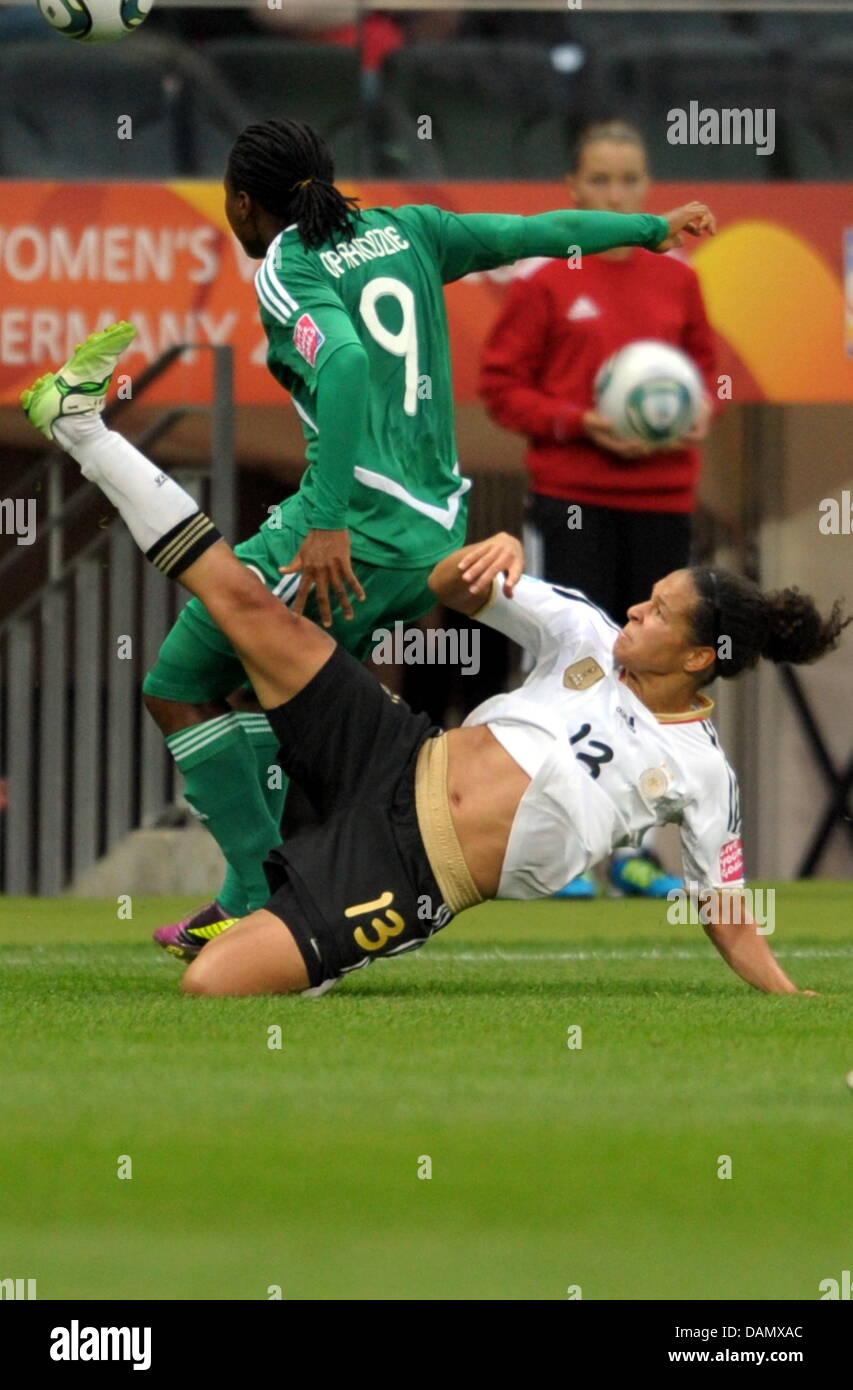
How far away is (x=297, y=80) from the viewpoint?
11.2m

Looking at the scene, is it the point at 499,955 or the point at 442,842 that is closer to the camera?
the point at 442,842

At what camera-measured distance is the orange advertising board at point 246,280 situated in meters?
10.0

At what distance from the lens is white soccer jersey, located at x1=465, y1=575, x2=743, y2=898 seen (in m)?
4.78

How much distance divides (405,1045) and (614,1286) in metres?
1.44

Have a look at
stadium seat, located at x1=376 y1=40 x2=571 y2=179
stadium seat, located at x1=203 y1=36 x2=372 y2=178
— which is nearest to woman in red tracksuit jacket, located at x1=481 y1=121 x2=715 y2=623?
stadium seat, located at x1=376 y1=40 x2=571 y2=179

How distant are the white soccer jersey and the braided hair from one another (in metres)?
0.93

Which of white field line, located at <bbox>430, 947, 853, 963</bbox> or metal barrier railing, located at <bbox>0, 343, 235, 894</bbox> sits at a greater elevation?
metal barrier railing, located at <bbox>0, 343, 235, 894</bbox>

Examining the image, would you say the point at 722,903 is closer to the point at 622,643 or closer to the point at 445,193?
the point at 622,643

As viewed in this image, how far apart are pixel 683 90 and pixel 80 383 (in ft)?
22.9

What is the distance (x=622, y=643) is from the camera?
4.92 metres

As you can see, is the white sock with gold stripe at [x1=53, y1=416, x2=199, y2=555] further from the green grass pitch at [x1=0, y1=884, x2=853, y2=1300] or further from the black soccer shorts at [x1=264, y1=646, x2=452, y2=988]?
the green grass pitch at [x1=0, y1=884, x2=853, y2=1300]

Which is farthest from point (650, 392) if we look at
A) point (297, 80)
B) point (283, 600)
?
point (297, 80)

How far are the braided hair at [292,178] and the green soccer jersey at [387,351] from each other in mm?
46

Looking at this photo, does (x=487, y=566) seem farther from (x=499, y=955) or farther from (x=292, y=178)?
(x=499, y=955)
